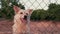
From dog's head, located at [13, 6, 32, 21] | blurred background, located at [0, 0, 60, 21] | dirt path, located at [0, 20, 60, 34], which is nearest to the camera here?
dog's head, located at [13, 6, 32, 21]

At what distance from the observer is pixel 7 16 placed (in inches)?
432

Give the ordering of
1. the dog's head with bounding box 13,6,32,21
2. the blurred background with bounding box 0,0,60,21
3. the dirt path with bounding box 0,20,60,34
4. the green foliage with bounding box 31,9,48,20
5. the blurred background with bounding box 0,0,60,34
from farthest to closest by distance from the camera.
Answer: the green foliage with bounding box 31,9,48,20
the blurred background with bounding box 0,0,60,21
the blurred background with bounding box 0,0,60,34
the dirt path with bounding box 0,20,60,34
the dog's head with bounding box 13,6,32,21

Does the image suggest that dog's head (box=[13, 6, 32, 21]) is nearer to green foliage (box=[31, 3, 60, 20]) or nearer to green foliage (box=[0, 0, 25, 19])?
green foliage (box=[31, 3, 60, 20])

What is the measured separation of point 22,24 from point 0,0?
497cm

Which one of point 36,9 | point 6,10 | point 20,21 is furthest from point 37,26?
point 20,21

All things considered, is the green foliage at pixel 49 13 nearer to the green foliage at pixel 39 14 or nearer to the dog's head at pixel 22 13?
the green foliage at pixel 39 14

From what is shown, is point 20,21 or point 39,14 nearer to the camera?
point 20,21

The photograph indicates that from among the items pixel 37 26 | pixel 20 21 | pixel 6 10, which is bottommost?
pixel 37 26

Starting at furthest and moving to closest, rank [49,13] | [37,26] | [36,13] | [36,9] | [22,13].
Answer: [36,9]
[36,13]
[49,13]
[37,26]
[22,13]

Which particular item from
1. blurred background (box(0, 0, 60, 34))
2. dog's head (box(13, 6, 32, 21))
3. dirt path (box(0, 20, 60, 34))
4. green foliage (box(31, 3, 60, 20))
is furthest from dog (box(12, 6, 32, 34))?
green foliage (box(31, 3, 60, 20))

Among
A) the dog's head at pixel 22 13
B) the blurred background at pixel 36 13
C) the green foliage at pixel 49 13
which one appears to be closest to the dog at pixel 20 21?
the dog's head at pixel 22 13

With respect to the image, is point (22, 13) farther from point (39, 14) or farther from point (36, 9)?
point (36, 9)

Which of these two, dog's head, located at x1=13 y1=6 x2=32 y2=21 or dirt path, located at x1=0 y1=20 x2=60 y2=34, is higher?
dog's head, located at x1=13 y1=6 x2=32 y2=21

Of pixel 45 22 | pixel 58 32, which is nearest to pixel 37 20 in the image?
pixel 45 22
